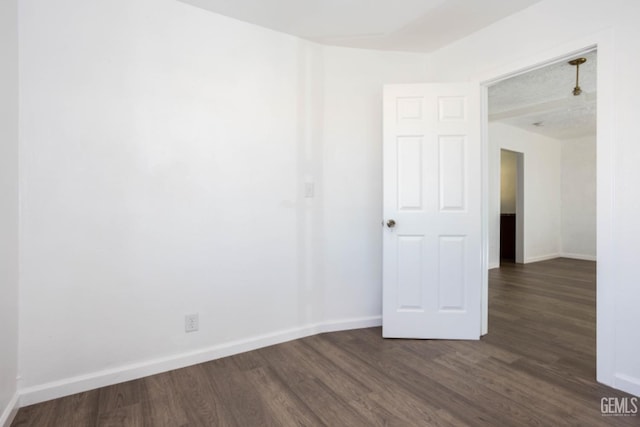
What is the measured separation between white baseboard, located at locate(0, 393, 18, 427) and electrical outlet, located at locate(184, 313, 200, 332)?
85 centimetres

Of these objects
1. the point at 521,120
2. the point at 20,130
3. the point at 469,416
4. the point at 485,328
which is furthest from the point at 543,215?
the point at 20,130

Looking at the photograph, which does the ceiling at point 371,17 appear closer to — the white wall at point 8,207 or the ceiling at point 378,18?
the ceiling at point 378,18

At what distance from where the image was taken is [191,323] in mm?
2174

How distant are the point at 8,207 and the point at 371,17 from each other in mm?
2464

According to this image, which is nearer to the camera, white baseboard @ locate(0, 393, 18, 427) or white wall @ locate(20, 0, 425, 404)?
white baseboard @ locate(0, 393, 18, 427)

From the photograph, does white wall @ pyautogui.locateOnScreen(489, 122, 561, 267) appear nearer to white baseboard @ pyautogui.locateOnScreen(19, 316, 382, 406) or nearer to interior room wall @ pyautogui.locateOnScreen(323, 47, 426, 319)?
interior room wall @ pyautogui.locateOnScreen(323, 47, 426, 319)

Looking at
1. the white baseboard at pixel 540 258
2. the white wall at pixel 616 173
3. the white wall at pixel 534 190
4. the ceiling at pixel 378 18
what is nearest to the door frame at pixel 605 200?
the white wall at pixel 616 173

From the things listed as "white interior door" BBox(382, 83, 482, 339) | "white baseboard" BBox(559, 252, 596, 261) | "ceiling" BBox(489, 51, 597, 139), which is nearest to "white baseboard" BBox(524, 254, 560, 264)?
"white baseboard" BBox(559, 252, 596, 261)

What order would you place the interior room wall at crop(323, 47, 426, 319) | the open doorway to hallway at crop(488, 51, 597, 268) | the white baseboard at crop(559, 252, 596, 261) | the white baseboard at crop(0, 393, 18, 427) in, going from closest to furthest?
1. the white baseboard at crop(0, 393, 18, 427)
2. the interior room wall at crop(323, 47, 426, 319)
3. the open doorway to hallway at crop(488, 51, 597, 268)
4. the white baseboard at crop(559, 252, 596, 261)

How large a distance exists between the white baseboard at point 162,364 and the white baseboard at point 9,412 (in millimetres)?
53

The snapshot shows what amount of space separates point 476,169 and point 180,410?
2.53 m

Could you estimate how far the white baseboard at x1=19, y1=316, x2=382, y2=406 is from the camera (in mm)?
1768

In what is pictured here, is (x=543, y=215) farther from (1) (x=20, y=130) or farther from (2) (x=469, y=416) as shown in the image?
(1) (x=20, y=130)

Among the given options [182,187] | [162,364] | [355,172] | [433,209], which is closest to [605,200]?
[433,209]
